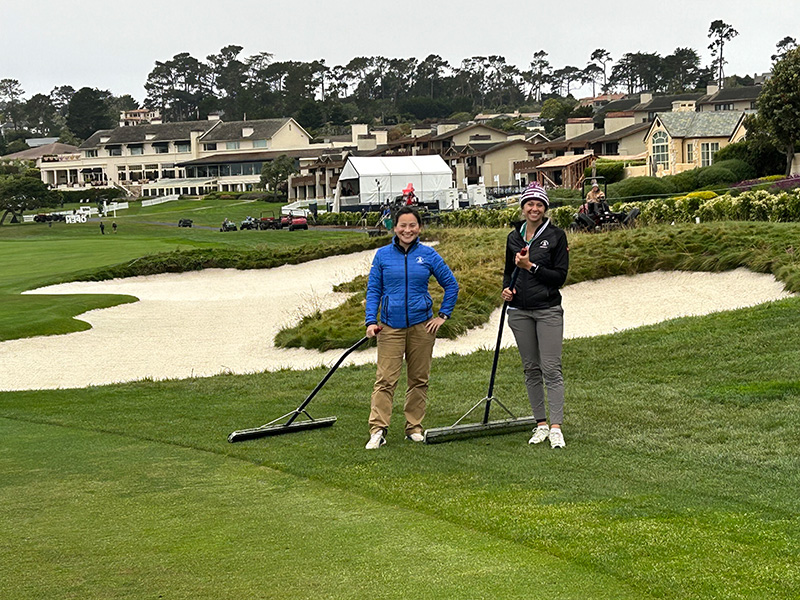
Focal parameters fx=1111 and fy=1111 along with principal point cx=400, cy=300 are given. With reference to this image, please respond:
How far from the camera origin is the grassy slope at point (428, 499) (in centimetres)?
609

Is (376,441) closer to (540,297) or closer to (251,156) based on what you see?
(540,297)

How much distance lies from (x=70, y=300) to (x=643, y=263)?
48.4 feet

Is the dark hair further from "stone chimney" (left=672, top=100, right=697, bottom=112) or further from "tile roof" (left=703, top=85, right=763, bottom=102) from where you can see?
"stone chimney" (left=672, top=100, right=697, bottom=112)

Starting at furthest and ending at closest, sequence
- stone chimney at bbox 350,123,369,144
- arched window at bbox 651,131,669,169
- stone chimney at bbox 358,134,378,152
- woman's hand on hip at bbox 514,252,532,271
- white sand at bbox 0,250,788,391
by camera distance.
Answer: stone chimney at bbox 350,123,369,144 < stone chimney at bbox 358,134,378,152 < arched window at bbox 651,131,669,169 < white sand at bbox 0,250,788,391 < woman's hand on hip at bbox 514,252,532,271

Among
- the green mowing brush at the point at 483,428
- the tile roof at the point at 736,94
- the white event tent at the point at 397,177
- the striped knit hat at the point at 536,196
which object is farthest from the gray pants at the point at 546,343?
the tile roof at the point at 736,94

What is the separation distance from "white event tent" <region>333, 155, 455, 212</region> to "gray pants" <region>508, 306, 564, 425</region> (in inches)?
2730

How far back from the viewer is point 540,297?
9945 millimetres

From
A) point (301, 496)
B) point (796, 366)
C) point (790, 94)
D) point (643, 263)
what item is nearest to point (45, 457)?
point (301, 496)

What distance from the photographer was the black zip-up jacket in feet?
32.3

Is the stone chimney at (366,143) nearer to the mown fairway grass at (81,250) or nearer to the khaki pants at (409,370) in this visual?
the mown fairway grass at (81,250)

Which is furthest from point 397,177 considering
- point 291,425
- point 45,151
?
point 45,151

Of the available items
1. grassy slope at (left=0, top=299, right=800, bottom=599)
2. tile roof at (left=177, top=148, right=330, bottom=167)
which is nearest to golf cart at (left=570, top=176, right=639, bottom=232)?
grassy slope at (left=0, top=299, right=800, bottom=599)

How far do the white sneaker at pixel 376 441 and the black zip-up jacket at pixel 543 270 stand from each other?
1735 millimetres

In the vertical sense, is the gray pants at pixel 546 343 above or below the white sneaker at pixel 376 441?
above
